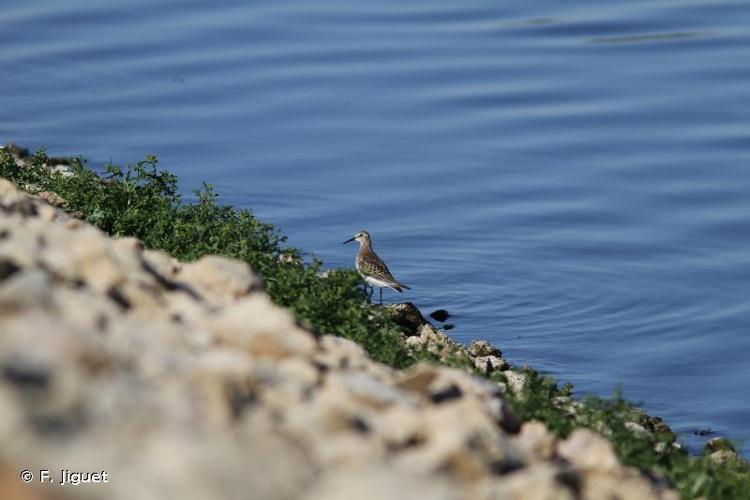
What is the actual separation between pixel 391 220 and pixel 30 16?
1331cm

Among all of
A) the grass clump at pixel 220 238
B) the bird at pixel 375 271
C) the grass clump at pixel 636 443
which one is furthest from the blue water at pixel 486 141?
the grass clump at pixel 220 238

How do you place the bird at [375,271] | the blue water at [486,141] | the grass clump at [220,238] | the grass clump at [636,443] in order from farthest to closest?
the blue water at [486,141] < the bird at [375,271] < the grass clump at [220,238] < the grass clump at [636,443]

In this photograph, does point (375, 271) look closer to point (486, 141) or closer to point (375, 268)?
point (375, 268)

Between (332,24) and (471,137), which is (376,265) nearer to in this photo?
(471,137)

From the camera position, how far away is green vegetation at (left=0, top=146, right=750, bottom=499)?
8641mm

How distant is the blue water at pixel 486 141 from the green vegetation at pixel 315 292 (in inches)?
105

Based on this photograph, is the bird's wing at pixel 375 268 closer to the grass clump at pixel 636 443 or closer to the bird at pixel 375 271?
the bird at pixel 375 271

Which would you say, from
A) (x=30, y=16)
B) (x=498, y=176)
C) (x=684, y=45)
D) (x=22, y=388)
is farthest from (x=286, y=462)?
(x=30, y=16)

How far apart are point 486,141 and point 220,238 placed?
9.15m

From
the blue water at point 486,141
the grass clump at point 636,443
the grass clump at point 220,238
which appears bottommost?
the grass clump at point 636,443

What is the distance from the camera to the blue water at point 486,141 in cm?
1478

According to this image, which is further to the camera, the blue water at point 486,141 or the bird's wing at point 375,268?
the blue water at point 486,141

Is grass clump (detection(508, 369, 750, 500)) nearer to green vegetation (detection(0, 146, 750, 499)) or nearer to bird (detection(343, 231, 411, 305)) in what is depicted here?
green vegetation (detection(0, 146, 750, 499))

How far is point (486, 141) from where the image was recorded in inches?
800
